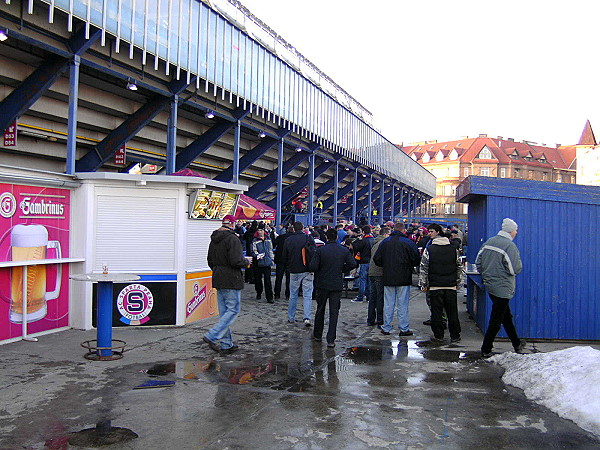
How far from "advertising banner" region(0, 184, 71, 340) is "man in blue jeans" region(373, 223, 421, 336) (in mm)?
5181

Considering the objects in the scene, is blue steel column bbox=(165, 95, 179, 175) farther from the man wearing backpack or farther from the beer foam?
the beer foam

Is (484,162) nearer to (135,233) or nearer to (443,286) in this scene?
(443,286)

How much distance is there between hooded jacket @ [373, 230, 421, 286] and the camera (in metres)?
9.30

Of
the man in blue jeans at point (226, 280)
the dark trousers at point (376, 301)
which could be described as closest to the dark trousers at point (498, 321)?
the dark trousers at point (376, 301)

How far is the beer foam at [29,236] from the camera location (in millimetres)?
7977

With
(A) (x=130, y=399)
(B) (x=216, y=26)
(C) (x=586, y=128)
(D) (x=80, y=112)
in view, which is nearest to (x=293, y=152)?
(B) (x=216, y=26)

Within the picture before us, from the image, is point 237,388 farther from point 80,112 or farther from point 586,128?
point 586,128

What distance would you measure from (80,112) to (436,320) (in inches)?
492

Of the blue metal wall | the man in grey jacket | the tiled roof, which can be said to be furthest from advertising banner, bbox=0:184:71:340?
the tiled roof

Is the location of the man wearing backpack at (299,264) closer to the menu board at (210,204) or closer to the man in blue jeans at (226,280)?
the menu board at (210,204)

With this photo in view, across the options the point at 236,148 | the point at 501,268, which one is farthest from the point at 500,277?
the point at 236,148

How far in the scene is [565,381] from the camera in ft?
18.7

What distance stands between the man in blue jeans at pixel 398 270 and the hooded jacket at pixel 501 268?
67.1 inches

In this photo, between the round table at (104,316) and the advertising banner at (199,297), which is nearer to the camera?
the round table at (104,316)
